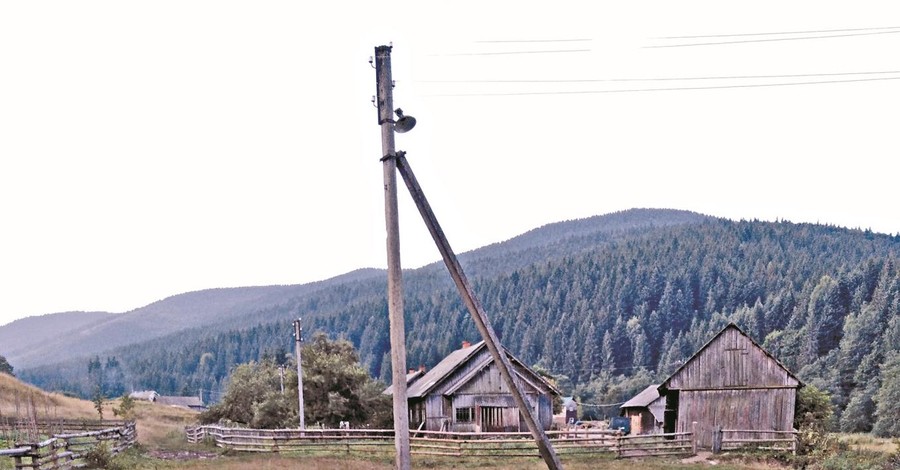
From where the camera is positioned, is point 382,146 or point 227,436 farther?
point 227,436

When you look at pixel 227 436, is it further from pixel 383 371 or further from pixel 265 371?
pixel 383 371

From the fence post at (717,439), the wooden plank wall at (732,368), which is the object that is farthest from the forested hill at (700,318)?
the fence post at (717,439)

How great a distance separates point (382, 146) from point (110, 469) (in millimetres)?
16262

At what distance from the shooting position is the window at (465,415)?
139 feet

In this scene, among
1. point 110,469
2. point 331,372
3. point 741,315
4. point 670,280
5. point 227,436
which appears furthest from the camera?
point 670,280

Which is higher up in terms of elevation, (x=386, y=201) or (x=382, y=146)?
(x=382, y=146)

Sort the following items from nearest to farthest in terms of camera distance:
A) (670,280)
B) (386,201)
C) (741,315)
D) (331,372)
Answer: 1. (386,201)
2. (331,372)
3. (741,315)
4. (670,280)

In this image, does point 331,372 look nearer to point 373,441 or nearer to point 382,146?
point 373,441

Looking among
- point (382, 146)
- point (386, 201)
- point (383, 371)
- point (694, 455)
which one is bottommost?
point (383, 371)

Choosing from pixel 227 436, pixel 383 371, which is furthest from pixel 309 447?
pixel 383 371

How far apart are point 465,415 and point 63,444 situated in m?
20.5

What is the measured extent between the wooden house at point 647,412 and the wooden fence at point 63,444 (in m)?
36.5

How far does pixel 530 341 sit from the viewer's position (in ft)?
563

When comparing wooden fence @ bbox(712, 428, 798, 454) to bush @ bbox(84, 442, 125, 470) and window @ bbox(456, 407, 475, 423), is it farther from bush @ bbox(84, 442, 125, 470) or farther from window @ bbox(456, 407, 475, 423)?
bush @ bbox(84, 442, 125, 470)
